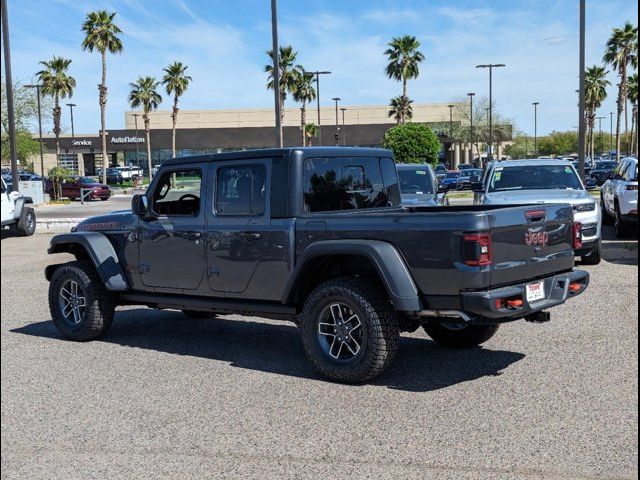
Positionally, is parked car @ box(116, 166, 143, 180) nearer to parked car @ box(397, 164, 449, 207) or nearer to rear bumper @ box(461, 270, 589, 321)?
parked car @ box(397, 164, 449, 207)

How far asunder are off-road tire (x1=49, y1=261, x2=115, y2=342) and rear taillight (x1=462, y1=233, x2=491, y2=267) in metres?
3.91

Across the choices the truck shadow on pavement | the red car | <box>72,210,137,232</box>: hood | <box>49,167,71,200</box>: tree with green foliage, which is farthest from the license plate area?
<box>49,167,71,200</box>: tree with green foliage

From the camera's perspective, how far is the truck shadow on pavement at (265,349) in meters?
6.45

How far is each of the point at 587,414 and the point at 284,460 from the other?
2.15 meters

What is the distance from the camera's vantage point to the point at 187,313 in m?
9.28

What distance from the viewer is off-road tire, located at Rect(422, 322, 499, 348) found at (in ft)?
24.0

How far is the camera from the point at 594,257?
12.8m

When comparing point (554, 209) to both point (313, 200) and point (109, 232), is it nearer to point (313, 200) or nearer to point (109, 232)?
point (313, 200)

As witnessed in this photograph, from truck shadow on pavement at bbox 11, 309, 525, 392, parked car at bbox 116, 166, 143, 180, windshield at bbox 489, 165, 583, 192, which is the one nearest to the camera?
truck shadow on pavement at bbox 11, 309, 525, 392

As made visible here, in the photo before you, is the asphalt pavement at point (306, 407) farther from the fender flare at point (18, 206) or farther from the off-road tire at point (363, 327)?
the fender flare at point (18, 206)

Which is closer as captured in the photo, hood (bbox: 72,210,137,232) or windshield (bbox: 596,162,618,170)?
hood (bbox: 72,210,137,232)

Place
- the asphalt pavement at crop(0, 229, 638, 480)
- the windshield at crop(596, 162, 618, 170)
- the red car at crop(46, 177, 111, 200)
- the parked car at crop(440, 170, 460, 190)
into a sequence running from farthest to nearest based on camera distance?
1. the windshield at crop(596, 162, 618, 170)
2. the parked car at crop(440, 170, 460, 190)
3. the red car at crop(46, 177, 111, 200)
4. the asphalt pavement at crop(0, 229, 638, 480)

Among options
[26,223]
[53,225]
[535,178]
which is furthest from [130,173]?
[535,178]

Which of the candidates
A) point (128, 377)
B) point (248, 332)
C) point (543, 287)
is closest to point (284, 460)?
point (128, 377)
